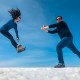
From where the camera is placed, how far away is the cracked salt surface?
7.17m

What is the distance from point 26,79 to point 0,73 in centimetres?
78

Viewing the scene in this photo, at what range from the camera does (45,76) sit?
24.3 ft

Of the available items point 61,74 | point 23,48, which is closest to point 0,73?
point 61,74

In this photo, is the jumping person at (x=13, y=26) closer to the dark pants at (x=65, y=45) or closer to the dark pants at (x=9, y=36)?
the dark pants at (x=9, y=36)

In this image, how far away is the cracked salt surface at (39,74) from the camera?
717 cm

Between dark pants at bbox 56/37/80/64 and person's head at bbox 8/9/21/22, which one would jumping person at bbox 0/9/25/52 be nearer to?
person's head at bbox 8/9/21/22

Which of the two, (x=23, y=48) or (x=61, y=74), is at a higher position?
(x=23, y=48)

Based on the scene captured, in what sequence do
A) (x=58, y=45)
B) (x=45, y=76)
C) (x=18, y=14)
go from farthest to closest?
(x=18, y=14) < (x=58, y=45) < (x=45, y=76)

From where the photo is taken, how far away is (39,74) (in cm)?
751

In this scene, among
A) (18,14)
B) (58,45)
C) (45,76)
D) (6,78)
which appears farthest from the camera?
(18,14)

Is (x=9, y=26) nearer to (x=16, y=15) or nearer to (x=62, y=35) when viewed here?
(x=16, y=15)

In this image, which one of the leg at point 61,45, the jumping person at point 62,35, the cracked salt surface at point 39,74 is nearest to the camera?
the cracked salt surface at point 39,74

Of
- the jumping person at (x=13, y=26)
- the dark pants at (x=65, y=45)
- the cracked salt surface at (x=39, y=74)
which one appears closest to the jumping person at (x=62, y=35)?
the dark pants at (x=65, y=45)

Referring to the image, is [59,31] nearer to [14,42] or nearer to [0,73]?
[14,42]
